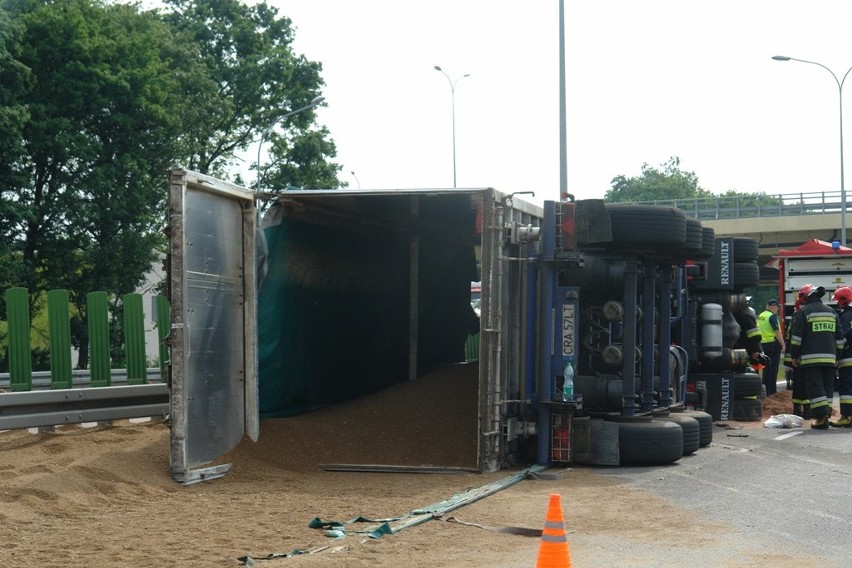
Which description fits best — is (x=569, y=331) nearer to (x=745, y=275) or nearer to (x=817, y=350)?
(x=745, y=275)

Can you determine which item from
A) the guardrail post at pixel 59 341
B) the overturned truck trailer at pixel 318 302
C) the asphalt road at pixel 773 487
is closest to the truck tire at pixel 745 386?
the asphalt road at pixel 773 487

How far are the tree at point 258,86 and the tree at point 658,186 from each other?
80.2m

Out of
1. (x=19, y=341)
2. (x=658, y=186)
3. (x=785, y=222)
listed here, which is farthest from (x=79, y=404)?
(x=658, y=186)

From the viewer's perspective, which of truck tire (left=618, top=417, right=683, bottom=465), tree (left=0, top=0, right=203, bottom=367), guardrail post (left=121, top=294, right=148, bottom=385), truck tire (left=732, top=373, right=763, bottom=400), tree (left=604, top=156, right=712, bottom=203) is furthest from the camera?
tree (left=604, top=156, right=712, bottom=203)

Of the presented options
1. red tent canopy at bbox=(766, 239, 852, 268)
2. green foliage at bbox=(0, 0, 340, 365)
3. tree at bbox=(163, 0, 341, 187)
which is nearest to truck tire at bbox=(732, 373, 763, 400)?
red tent canopy at bbox=(766, 239, 852, 268)

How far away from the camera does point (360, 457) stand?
11492 mm

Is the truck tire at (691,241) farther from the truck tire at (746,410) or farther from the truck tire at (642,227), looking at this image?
the truck tire at (746,410)

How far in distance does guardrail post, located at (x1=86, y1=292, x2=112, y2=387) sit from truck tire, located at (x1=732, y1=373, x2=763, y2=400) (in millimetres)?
8963

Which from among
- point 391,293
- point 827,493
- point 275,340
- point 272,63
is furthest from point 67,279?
point 827,493

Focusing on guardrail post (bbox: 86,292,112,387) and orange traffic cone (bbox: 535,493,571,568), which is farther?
guardrail post (bbox: 86,292,112,387)

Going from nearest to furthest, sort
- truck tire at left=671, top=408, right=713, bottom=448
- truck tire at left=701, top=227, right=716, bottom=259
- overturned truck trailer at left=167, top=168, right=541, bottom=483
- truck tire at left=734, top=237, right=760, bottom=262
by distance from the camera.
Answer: overturned truck trailer at left=167, top=168, right=541, bottom=483 < truck tire at left=671, top=408, right=713, bottom=448 < truck tire at left=701, top=227, right=716, bottom=259 < truck tire at left=734, top=237, right=760, bottom=262

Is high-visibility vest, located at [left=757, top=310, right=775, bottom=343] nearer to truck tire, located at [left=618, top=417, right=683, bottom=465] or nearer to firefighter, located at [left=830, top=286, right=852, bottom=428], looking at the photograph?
firefighter, located at [left=830, top=286, right=852, bottom=428]

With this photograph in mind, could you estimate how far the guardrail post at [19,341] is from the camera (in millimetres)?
11180

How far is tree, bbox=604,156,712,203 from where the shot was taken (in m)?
125
